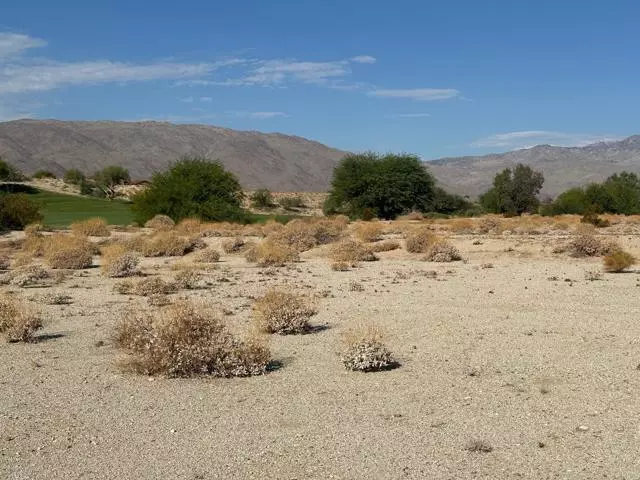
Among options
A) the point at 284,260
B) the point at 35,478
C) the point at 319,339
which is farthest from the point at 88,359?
the point at 284,260

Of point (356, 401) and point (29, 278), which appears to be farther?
point (29, 278)

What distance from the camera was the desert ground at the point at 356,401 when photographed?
24.0 feet

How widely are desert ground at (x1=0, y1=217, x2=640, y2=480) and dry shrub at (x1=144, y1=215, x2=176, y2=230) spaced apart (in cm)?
2977

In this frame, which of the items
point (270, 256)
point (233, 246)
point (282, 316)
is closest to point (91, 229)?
point (233, 246)

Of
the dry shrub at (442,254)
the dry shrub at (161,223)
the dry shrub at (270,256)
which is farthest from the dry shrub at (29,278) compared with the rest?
the dry shrub at (161,223)

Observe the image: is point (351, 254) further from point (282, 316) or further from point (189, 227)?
point (189, 227)

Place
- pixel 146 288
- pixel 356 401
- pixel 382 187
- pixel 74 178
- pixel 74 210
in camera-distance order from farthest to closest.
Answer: pixel 74 178 < pixel 74 210 < pixel 382 187 < pixel 146 288 < pixel 356 401

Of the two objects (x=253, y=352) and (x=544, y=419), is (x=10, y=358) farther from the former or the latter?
(x=544, y=419)

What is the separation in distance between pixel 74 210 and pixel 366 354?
7015 centimetres

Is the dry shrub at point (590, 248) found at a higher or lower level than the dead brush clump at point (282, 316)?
higher

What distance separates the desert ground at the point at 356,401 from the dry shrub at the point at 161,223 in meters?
29.8

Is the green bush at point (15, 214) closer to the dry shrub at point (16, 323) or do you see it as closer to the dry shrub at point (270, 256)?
the dry shrub at point (270, 256)

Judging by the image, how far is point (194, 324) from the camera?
1091 centimetres

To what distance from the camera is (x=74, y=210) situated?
7600 centimetres
